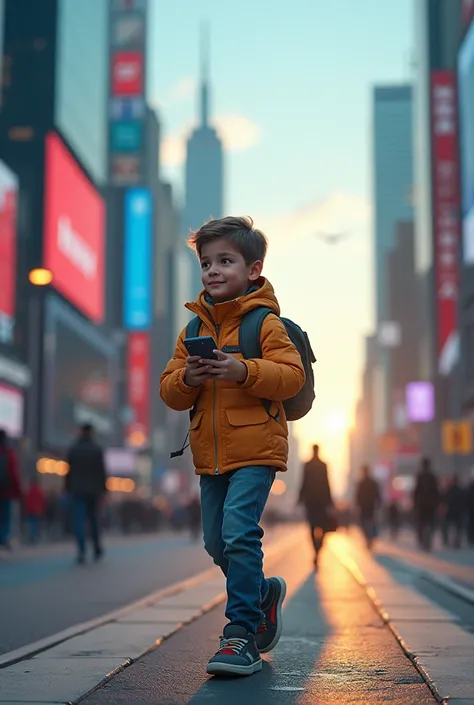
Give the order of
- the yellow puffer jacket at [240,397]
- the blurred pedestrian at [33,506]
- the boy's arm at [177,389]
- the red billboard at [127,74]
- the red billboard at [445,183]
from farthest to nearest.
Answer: the red billboard at [127,74]
the red billboard at [445,183]
the blurred pedestrian at [33,506]
the boy's arm at [177,389]
the yellow puffer jacket at [240,397]

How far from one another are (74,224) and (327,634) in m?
56.4

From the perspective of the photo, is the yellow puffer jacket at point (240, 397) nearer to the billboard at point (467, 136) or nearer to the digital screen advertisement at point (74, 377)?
the billboard at point (467, 136)

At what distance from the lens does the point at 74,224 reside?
204ft

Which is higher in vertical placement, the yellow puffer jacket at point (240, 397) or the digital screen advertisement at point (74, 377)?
the digital screen advertisement at point (74, 377)

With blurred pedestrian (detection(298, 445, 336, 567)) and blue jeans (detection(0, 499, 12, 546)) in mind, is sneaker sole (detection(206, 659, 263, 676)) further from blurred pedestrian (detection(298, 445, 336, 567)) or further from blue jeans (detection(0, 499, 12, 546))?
blue jeans (detection(0, 499, 12, 546))

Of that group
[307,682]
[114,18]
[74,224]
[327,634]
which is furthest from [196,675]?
[114,18]

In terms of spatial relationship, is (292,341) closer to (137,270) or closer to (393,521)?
(393,521)

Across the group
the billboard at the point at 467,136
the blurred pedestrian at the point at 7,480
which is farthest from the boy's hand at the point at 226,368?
the billboard at the point at 467,136

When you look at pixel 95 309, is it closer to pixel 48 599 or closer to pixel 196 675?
pixel 48 599

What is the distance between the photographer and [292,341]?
5.52 meters

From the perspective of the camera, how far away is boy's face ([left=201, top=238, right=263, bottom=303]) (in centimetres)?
534

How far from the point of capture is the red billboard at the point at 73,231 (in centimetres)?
5791

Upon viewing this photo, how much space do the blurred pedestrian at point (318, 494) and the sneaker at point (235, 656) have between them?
10560mm

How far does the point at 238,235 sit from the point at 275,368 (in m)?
0.65
